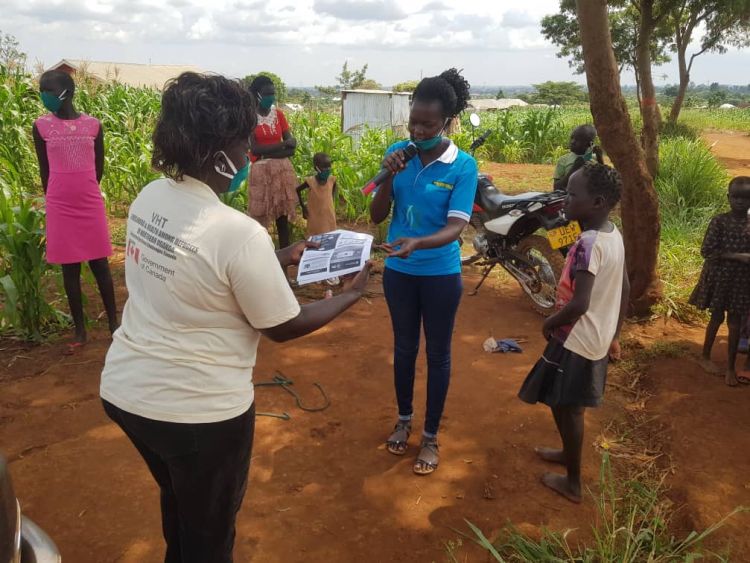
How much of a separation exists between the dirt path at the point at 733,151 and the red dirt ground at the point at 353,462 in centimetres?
818

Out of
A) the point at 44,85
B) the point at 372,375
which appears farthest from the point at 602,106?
the point at 44,85

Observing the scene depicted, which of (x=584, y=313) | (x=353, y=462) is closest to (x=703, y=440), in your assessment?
(x=584, y=313)

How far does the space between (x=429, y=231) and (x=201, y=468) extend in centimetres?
150

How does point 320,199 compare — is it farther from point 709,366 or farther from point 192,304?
point 192,304

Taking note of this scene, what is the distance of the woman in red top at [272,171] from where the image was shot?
516cm

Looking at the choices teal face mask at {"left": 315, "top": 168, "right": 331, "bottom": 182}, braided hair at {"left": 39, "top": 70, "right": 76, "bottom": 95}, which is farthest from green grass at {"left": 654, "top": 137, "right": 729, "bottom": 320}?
braided hair at {"left": 39, "top": 70, "right": 76, "bottom": 95}

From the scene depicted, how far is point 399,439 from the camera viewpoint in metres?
3.05

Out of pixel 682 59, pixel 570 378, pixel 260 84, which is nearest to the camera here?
pixel 570 378

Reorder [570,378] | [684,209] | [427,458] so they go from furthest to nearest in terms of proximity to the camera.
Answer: [684,209] < [427,458] < [570,378]

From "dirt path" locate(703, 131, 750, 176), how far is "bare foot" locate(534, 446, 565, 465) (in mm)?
8754

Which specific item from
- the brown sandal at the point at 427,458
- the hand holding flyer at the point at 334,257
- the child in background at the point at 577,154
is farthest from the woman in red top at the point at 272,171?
the hand holding flyer at the point at 334,257

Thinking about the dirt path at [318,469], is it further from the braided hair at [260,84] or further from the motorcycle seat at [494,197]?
the braided hair at [260,84]

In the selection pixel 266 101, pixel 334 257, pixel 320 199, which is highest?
pixel 266 101

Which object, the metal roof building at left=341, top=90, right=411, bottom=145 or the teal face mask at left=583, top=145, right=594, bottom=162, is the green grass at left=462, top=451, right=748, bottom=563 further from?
the metal roof building at left=341, top=90, right=411, bottom=145
